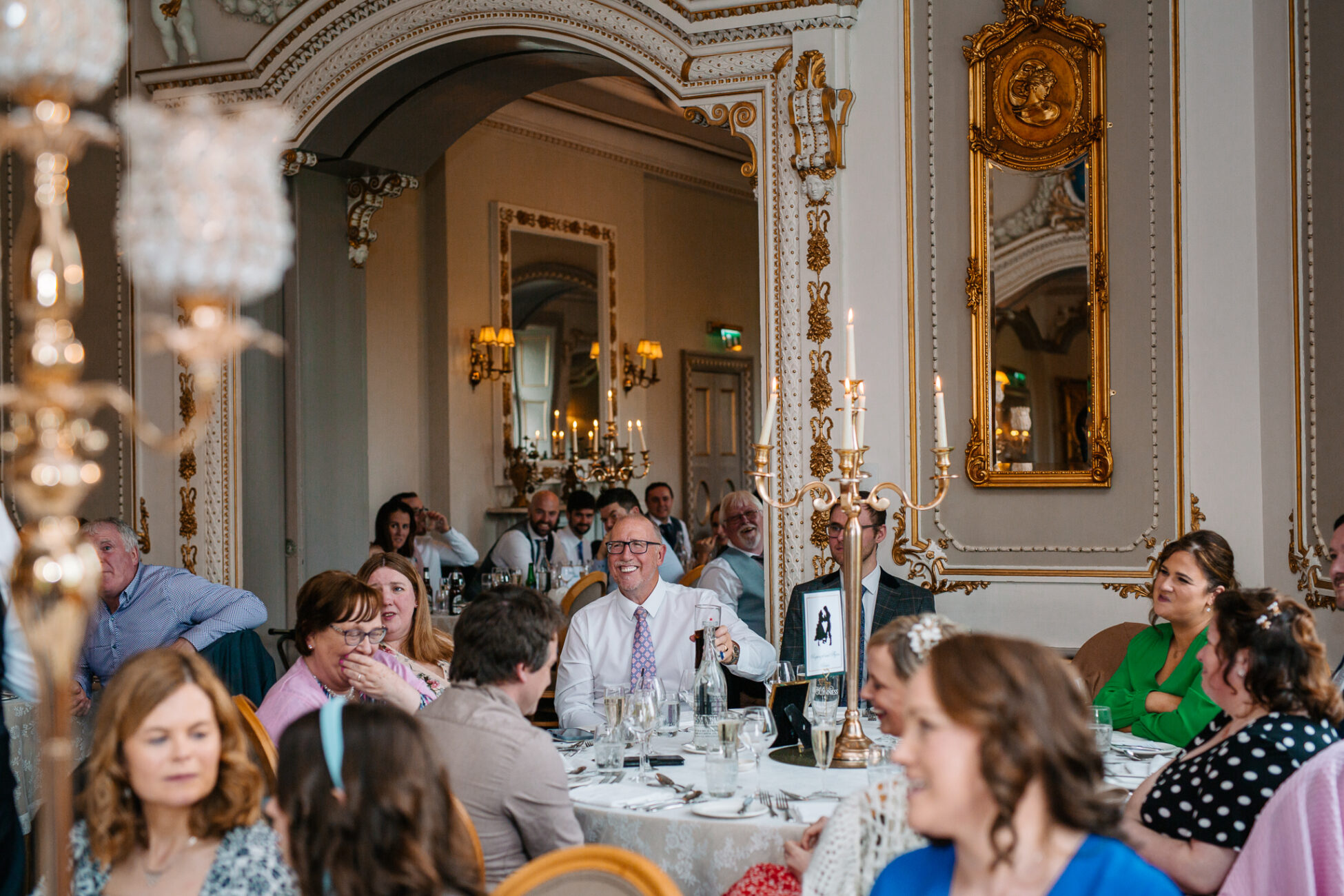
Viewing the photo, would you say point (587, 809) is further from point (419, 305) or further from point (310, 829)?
point (419, 305)

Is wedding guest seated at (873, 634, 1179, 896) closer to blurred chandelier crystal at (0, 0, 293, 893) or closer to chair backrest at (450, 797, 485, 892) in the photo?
chair backrest at (450, 797, 485, 892)

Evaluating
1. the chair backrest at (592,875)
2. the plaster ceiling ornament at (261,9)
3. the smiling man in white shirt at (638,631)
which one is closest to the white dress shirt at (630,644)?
the smiling man in white shirt at (638,631)

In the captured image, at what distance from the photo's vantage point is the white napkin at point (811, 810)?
2.81 metres

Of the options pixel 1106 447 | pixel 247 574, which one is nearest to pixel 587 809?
pixel 1106 447

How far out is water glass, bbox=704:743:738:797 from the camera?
9.77 feet

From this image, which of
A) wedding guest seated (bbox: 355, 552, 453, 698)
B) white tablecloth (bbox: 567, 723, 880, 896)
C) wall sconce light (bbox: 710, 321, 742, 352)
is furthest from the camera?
wall sconce light (bbox: 710, 321, 742, 352)

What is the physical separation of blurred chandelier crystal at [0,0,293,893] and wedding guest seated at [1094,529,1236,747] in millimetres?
3059

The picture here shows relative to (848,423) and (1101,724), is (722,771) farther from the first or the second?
(1101,724)

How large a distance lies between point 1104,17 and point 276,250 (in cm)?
467

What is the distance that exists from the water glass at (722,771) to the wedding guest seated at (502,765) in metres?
0.43

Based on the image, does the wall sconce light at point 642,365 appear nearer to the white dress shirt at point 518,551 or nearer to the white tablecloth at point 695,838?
the white dress shirt at point 518,551

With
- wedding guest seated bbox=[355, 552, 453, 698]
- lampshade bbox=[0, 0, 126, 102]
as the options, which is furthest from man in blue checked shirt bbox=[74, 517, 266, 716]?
lampshade bbox=[0, 0, 126, 102]

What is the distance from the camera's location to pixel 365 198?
766 cm

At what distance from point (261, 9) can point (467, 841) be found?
18.6 feet
